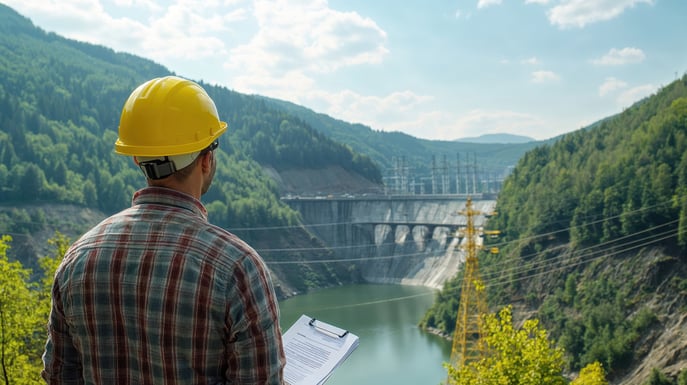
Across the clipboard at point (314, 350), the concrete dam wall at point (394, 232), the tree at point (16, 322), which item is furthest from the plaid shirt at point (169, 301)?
the concrete dam wall at point (394, 232)

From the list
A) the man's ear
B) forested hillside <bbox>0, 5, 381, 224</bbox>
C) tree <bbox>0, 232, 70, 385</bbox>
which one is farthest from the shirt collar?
forested hillside <bbox>0, 5, 381, 224</bbox>

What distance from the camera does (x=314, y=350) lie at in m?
2.22

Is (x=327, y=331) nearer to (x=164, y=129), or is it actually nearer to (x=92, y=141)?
(x=164, y=129)

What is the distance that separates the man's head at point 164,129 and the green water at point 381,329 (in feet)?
74.4

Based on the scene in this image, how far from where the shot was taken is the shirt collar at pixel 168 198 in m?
1.74

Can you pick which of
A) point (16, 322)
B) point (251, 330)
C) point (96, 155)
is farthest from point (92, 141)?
point (251, 330)

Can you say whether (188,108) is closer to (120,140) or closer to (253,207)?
(120,140)

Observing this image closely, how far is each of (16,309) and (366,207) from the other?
70.3 meters

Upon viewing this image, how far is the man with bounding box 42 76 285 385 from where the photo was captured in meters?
1.59

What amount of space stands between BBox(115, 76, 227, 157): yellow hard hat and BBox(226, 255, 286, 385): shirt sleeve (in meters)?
0.39

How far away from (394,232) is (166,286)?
73.5m

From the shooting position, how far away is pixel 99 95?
302 feet

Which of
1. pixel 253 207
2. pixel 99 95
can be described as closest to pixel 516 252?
pixel 253 207

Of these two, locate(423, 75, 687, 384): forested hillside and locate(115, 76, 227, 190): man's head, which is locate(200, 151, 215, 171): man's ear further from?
locate(423, 75, 687, 384): forested hillside
